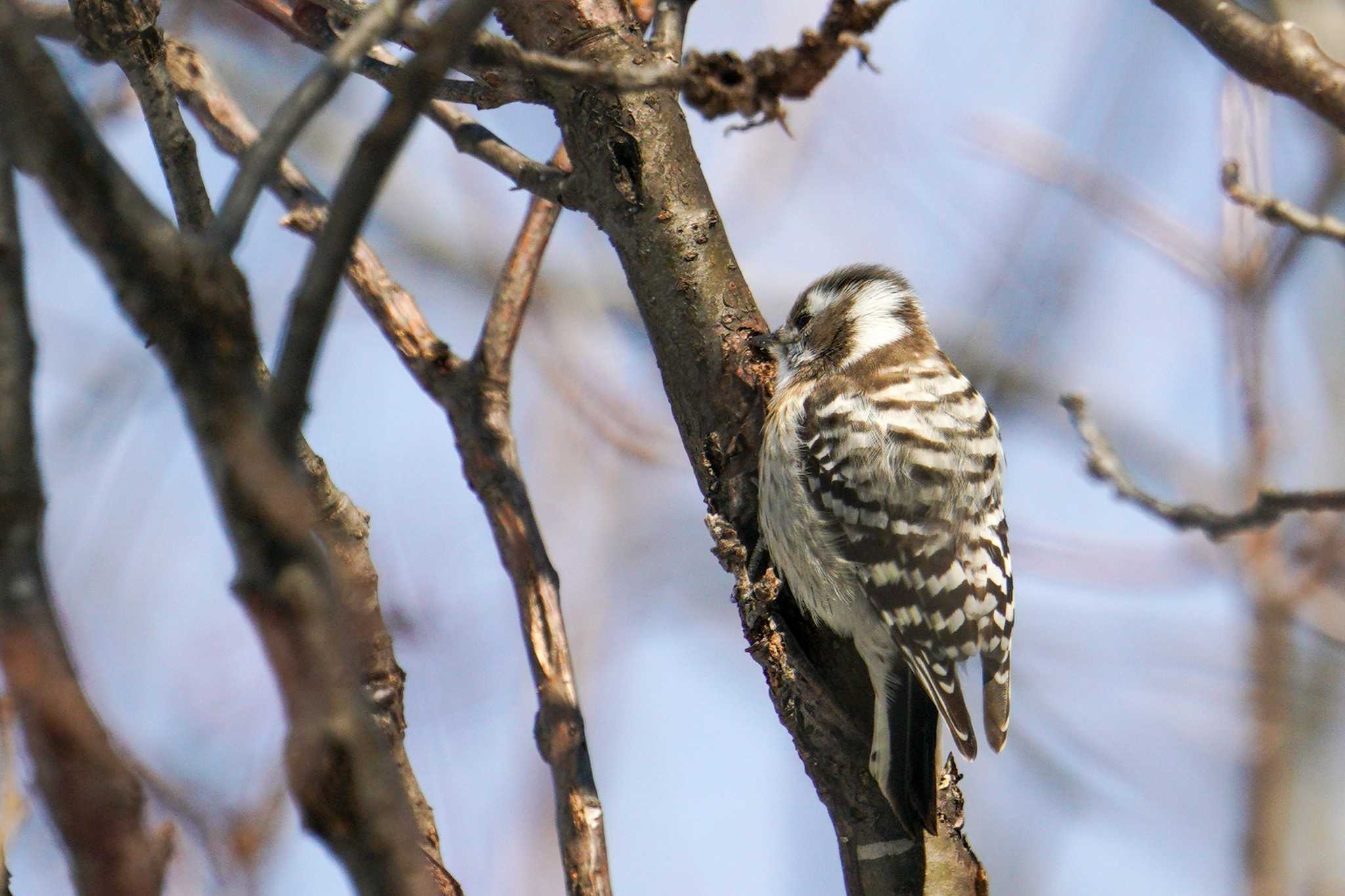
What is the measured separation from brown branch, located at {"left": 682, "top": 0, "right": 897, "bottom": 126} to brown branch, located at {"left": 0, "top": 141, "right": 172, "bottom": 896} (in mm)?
1210

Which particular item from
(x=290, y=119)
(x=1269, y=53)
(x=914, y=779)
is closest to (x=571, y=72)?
(x=290, y=119)

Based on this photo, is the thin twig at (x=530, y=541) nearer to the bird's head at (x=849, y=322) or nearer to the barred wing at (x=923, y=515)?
the barred wing at (x=923, y=515)

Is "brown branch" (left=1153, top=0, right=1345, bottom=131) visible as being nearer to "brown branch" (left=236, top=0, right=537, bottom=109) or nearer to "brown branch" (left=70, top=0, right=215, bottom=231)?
"brown branch" (left=236, top=0, right=537, bottom=109)

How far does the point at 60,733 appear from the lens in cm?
111

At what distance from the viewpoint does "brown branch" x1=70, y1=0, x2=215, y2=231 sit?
262 cm

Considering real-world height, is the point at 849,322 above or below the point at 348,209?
above

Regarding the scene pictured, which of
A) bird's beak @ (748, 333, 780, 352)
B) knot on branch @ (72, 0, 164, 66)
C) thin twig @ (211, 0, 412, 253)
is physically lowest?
bird's beak @ (748, 333, 780, 352)

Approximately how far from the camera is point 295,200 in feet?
11.8

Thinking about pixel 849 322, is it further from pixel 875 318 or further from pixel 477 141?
pixel 477 141

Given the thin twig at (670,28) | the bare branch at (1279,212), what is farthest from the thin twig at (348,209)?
the thin twig at (670,28)

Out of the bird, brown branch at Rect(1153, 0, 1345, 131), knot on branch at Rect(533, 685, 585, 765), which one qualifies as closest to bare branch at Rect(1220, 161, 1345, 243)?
brown branch at Rect(1153, 0, 1345, 131)

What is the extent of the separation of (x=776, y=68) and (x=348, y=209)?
0.98 meters

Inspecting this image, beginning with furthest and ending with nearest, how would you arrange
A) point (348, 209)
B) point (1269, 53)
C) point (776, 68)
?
→ point (1269, 53) < point (776, 68) < point (348, 209)

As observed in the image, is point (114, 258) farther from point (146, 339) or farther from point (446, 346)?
point (446, 346)
